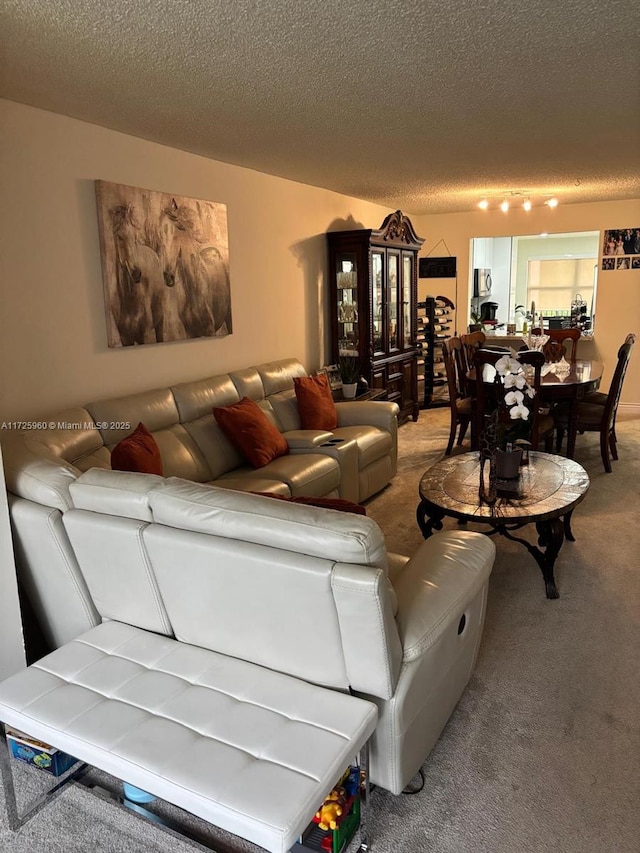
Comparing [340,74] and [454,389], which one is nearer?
[340,74]

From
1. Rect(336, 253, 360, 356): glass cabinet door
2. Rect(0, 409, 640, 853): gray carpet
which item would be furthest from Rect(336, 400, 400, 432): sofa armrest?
Rect(0, 409, 640, 853): gray carpet

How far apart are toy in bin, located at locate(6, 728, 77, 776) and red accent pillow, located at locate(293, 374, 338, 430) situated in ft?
9.37

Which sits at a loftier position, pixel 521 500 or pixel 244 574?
pixel 244 574

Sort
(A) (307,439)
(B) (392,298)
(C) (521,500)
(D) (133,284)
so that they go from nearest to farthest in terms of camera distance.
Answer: (C) (521,500)
(D) (133,284)
(A) (307,439)
(B) (392,298)

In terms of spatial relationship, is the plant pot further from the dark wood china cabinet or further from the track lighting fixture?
the track lighting fixture

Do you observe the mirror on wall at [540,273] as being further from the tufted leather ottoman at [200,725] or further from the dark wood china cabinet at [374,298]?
the tufted leather ottoman at [200,725]

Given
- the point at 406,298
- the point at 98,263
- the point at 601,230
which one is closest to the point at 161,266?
the point at 98,263

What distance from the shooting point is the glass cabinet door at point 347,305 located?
5957mm

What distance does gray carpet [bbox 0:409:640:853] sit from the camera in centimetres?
180

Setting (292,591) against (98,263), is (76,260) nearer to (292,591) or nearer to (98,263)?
(98,263)

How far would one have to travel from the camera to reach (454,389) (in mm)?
5398

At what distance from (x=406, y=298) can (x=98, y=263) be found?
3920 millimetres

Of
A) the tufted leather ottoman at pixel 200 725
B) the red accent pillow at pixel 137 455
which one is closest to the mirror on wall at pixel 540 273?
the red accent pillow at pixel 137 455

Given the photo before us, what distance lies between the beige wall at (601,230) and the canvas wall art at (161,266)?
4501 millimetres
